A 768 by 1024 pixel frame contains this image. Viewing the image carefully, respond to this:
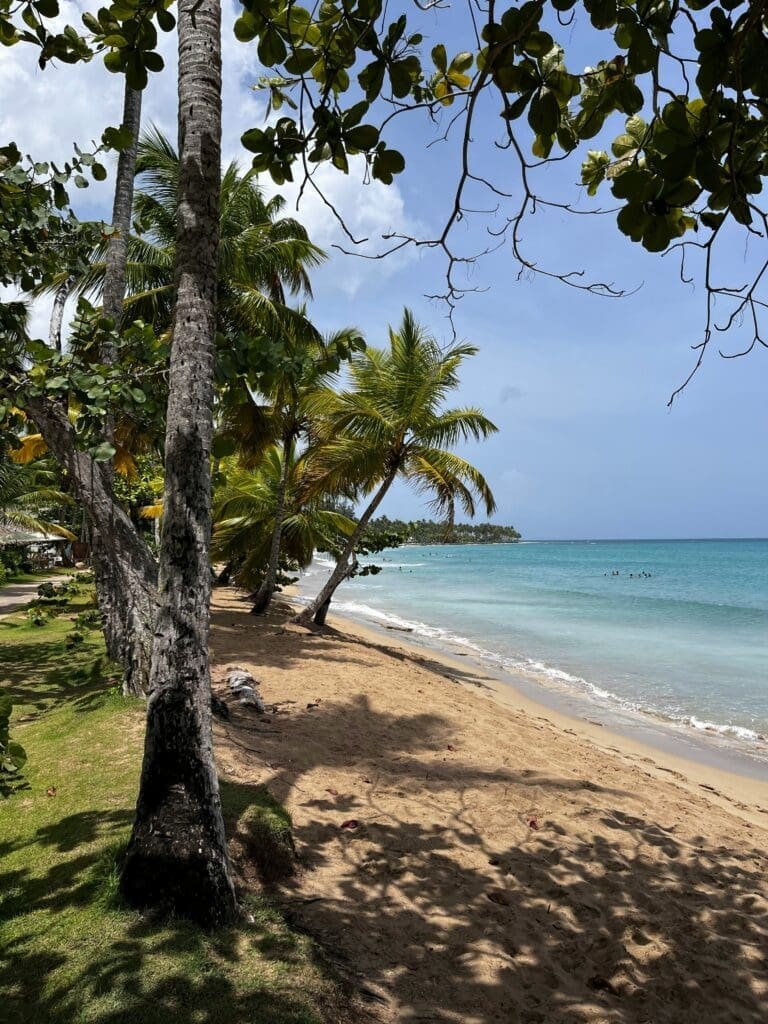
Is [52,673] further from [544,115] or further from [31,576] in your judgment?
[31,576]

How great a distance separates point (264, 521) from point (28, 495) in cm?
1306

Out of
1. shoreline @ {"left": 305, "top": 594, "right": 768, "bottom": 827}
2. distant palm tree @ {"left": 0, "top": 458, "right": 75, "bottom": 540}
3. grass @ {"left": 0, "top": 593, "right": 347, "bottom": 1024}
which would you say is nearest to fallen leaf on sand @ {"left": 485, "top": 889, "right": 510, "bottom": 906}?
grass @ {"left": 0, "top": 593, "right": 347, "bottom": 1024}

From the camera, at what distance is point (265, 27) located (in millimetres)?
1759

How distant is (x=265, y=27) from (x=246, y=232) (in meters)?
10.9

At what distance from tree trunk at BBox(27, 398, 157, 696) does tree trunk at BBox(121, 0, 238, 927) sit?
2.83 m

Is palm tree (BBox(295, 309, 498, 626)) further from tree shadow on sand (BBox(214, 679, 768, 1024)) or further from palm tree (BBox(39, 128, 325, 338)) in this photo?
tree shadow on sand (BBox(214, 679, 768, 1024))

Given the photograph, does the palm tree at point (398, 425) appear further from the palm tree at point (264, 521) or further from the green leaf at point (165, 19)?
the green leaf at point (165, 19)

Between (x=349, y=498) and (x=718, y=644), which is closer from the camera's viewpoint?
(x=349, y=498)

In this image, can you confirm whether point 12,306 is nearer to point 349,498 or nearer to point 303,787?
point 303,787

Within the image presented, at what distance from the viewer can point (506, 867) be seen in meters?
4.04

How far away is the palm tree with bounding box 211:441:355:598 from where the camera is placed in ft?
51.4

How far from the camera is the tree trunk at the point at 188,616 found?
2.77 meters

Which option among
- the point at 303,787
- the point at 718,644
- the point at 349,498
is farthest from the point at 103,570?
the point at 718,644

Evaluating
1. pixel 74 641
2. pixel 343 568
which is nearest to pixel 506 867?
pixel 74 641
